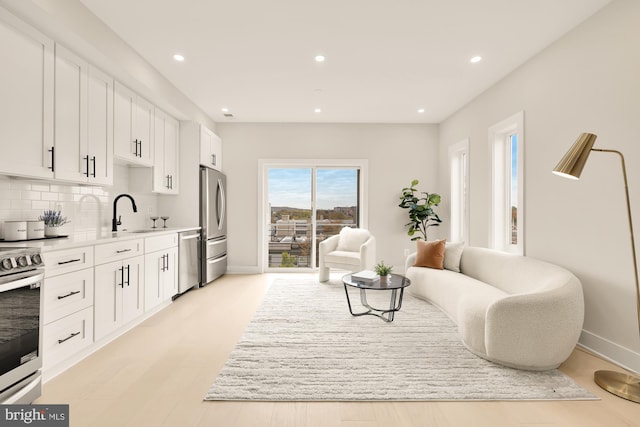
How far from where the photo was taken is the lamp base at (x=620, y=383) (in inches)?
74.8

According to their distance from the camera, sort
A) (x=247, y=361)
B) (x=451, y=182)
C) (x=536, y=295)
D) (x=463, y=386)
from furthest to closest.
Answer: (x=451, y=182)
(x=247, y=361)
(x=536, y=295)
(x=463, y=386)

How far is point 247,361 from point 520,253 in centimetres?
299

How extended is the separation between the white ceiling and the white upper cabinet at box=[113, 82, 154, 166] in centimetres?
45

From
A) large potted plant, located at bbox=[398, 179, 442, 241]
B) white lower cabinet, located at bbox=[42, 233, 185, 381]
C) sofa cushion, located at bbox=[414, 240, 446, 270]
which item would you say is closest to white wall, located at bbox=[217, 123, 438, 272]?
large potted plant, located at bbox=[398, 179, 442, 241]

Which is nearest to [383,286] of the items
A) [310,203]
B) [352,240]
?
[352,240]

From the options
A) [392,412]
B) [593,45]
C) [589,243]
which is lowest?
[392,412]

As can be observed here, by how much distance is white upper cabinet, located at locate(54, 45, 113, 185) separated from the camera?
7.95ft

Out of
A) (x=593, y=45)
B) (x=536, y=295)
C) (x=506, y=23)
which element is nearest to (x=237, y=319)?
(x=536, y=295)

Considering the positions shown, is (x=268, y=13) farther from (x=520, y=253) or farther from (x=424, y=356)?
(x=520, y=253)

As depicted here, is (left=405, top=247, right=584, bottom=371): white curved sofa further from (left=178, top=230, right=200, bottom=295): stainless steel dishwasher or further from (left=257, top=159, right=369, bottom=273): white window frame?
(left=178, top=230, right=200, bottom=295): stainless steel dishwasher

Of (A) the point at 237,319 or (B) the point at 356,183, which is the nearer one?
(A) the point at 237,319

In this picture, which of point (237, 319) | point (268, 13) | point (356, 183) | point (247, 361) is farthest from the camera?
point (356, 183)

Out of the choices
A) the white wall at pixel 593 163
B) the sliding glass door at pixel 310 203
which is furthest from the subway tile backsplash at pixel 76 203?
the white wall at pixel 593 163

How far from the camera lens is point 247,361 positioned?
7.66 ft
